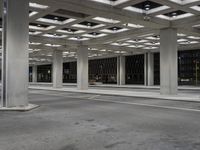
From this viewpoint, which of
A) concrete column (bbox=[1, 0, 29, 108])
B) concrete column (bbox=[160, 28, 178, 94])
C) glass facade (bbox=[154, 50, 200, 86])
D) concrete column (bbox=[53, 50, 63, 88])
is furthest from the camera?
glass facade (bbox=[154, 50, 200, 86])

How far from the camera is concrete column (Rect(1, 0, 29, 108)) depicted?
13344 mm

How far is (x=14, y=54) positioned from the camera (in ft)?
44.1

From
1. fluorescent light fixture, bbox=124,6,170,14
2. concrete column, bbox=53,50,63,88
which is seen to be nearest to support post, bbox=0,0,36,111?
fluorescent light fixture, bbox=124,6,170,14

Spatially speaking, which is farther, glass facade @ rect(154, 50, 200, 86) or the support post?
glass facade @ rect(154, 50, 200, 86)

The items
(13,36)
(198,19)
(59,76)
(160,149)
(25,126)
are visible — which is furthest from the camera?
(59,76)

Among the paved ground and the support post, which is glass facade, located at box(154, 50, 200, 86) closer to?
the paved ground

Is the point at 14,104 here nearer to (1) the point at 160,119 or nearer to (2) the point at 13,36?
(2) the point at 13,36

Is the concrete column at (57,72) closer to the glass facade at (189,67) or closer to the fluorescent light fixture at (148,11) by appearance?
the glass facade at (189,67)

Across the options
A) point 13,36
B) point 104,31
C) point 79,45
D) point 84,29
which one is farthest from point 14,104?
point 79,45

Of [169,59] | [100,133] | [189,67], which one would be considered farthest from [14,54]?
[189,67]

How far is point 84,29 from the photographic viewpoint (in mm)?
24938

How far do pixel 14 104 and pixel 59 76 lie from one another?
26341 mm

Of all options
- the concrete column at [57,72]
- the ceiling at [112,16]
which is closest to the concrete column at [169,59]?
the ceiling at [112,16]

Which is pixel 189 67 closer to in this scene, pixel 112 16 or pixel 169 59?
pixel 169 59
